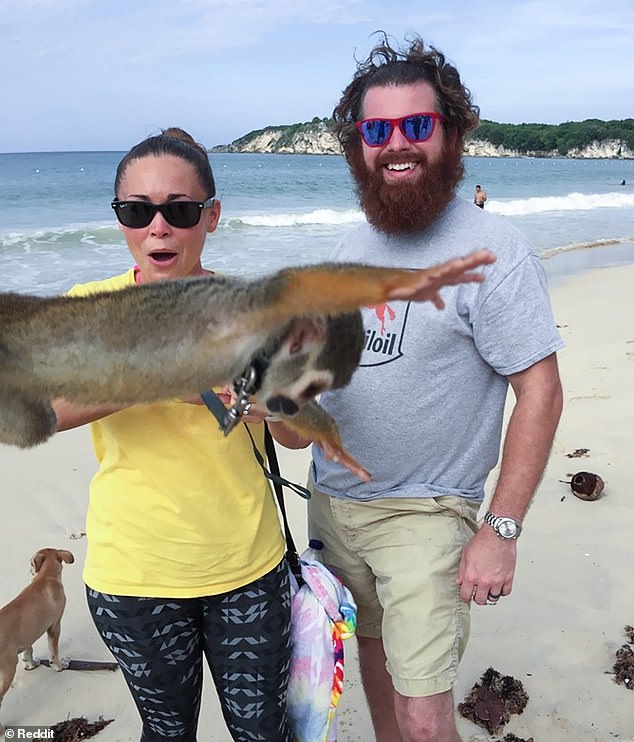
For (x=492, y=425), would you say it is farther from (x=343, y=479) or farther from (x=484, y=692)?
(x=484, y=692)

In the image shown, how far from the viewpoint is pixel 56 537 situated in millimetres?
6148

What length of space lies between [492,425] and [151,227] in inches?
65.8

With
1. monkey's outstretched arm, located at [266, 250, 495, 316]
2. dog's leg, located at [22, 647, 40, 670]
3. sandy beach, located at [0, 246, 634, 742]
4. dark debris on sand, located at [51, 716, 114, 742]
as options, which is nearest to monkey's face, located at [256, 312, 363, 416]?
monkey's outstretched arm, located at [266, 250, 495, 316]

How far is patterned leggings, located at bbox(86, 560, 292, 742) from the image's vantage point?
269 cm

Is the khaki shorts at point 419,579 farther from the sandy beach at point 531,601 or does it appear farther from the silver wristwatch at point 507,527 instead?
the sandy beach at point 531,601

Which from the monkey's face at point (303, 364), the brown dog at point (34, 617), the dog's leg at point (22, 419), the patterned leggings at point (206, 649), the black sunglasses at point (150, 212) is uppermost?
the black sunglasses at point (150, 212)

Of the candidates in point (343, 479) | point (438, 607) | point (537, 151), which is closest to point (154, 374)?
point (343, 479)

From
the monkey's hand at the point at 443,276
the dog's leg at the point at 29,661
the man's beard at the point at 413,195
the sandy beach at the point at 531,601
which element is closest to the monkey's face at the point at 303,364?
the monkey's hand at the point at 443,276

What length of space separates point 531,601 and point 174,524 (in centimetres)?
350

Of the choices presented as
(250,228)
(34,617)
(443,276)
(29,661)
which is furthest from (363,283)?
(250,228)

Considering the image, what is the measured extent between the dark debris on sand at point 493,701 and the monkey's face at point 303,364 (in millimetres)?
3057

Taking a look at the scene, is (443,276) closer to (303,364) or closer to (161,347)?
(303,364)

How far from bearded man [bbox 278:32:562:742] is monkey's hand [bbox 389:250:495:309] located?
1455 millimetres

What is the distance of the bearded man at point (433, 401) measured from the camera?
2949 mm
